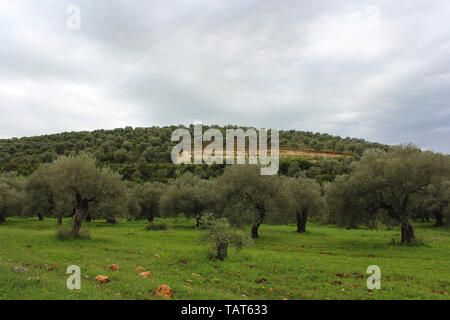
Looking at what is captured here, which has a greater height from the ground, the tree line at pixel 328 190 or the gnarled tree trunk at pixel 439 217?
the tree line at pixel 328 190

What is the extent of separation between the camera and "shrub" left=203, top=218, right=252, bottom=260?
18594 millimetres

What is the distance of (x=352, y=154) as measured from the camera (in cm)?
13200

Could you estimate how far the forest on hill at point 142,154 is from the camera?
10268cm

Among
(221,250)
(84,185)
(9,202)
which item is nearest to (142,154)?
(9,202)

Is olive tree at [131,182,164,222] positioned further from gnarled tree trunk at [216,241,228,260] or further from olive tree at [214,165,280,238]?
gnarled tree trunk at [216,241,228,260]

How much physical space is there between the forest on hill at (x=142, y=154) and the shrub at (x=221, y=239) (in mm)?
77127

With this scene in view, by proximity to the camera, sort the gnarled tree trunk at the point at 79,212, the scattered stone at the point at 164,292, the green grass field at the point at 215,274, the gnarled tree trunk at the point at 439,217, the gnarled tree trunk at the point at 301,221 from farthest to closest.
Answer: the gnarled tree trunk at the point at 439,217 < the gnarled tree trunk at the point at 301,221 < the gnarled tree trunk at the point at 79,212 < the green grass field at the point at 215,274 < the scattered stone at the point at 164,292

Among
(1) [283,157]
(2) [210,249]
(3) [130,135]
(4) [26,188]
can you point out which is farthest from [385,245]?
(3) [130,135]

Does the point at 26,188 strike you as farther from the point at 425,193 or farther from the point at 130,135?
the point at 130,135

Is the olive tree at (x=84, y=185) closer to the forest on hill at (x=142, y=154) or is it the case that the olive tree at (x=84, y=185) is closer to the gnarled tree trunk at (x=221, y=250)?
the gnarled tree trunk at (x=221, y=250)

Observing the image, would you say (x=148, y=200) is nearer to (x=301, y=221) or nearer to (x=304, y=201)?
(x=301, y=221)

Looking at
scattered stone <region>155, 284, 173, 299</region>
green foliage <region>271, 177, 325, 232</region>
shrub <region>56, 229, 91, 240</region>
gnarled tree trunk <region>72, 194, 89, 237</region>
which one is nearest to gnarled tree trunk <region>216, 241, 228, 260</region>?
scattered stone <region>155, 284, 173, 299</region>

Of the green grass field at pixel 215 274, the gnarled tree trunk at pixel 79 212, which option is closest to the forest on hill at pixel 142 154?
the gnarled tree trunk at pixel 79 212
